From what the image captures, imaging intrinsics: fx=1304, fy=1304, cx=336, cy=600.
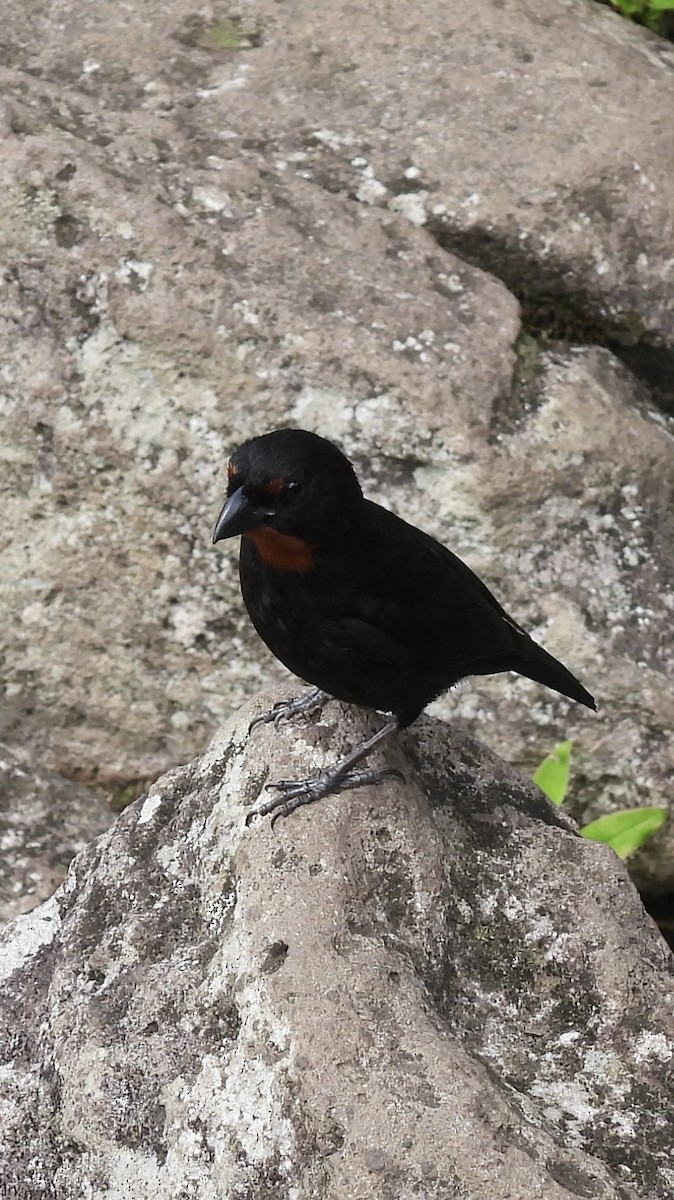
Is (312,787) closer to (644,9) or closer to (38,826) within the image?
(38,826)

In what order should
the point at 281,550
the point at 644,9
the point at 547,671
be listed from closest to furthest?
the point at 281,550, the point at 547,671, the point at 644,9

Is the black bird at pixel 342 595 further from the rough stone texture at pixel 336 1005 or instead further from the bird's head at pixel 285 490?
the rough stone texture at pixel 336 1005

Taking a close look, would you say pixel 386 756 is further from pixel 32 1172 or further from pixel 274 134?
pixel 274 134

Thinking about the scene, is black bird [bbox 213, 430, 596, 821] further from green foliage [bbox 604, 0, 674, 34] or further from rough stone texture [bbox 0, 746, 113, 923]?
green foliage [bbox 604, 0, 674, 34]

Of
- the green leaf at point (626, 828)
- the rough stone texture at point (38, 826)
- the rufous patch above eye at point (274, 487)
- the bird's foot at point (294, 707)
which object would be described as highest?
the rufous patch above eye at point (274, 487)

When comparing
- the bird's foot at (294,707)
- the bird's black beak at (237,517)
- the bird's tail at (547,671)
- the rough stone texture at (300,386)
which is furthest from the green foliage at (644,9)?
the bird's black beak at (237,517)

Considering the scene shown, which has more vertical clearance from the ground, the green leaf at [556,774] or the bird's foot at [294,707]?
the bird's foot at [294,707]

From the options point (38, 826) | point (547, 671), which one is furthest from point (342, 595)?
point (38, 826)

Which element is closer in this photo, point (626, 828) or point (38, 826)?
point (626, 828)
